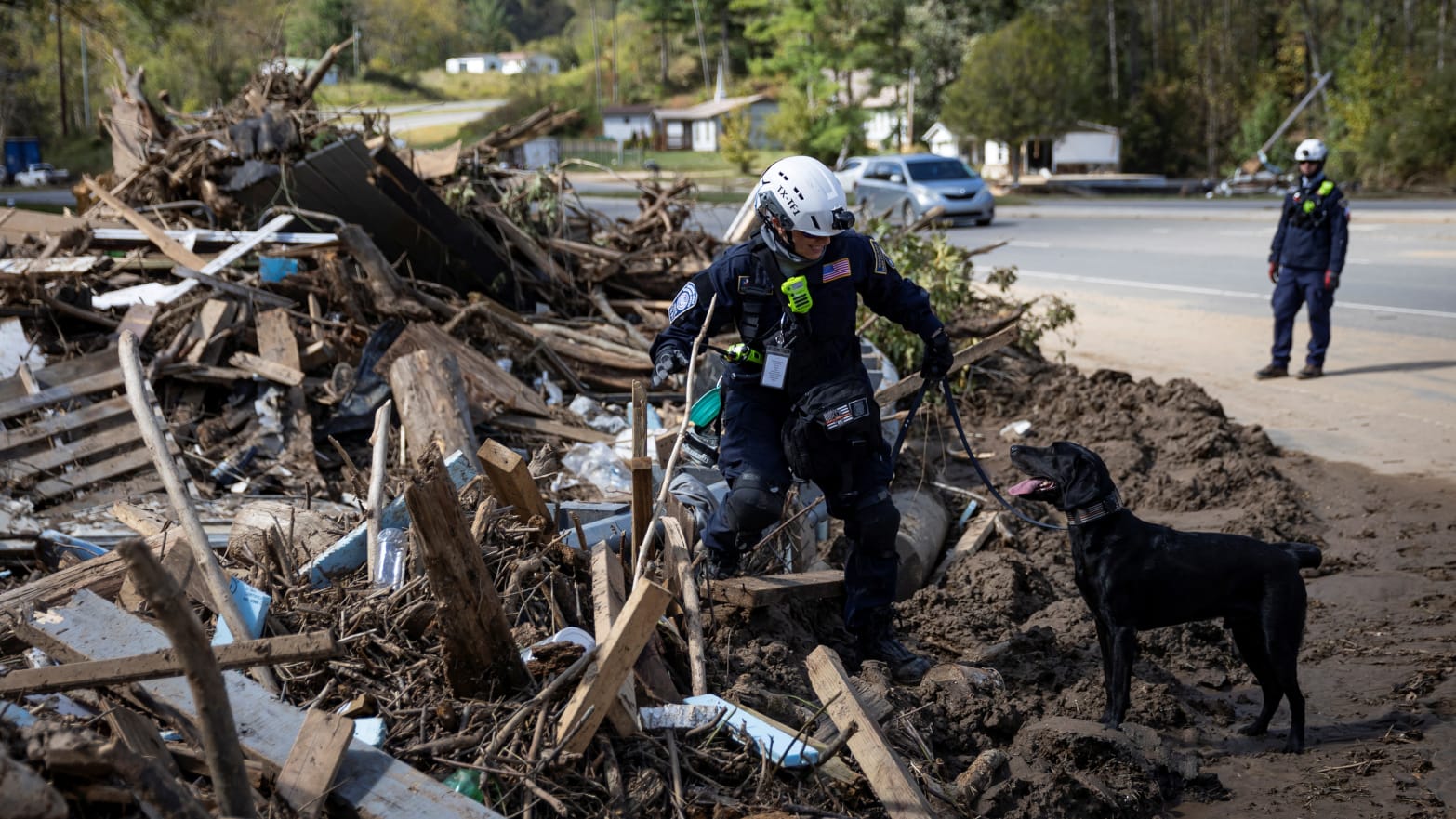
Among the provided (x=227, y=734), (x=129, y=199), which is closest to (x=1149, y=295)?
(x=129, y=199)

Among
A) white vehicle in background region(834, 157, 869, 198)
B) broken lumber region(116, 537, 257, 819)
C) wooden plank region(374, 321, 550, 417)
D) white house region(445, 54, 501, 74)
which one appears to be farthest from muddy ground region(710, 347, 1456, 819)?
white house region(445, 54, 501, 74)

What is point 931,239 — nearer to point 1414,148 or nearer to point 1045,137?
point 1414,148

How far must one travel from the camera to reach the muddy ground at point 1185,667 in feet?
12.8

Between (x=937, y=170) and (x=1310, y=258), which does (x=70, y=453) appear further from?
(x=937, y=170)

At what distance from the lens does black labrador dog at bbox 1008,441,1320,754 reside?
13.8ft

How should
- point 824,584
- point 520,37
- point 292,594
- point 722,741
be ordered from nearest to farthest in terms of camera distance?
point 722,741 → point 292,594 → point 824,584 → point 520,37

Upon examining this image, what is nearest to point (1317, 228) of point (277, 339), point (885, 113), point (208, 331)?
point (277, 339)

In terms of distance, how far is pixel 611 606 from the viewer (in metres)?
3.95

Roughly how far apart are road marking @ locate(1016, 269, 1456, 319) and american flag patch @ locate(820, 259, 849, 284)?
9.79m

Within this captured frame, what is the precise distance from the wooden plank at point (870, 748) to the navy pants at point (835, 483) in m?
0.87

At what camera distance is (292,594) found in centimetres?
426

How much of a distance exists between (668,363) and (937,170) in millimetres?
22161

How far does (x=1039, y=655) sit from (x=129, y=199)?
27.1 feet

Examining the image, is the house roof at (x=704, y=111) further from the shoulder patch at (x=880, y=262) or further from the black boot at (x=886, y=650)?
the black boot at (x=886, y=650)
